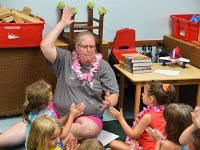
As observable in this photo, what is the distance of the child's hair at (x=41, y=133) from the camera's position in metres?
1.86

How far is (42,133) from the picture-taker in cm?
186

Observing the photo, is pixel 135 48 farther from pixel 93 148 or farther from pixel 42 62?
pixel 93 148

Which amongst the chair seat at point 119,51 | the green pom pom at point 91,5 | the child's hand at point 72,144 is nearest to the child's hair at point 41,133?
the child's hand at point 72,144

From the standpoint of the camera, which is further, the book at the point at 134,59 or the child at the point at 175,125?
the book at the point at 134,59

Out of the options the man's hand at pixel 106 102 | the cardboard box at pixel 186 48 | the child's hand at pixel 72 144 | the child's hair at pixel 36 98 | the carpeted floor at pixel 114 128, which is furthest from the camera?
the cardboard box at pixel 186 48

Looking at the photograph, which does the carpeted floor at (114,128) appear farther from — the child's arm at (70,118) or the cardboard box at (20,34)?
the cardboard box at (20,34)

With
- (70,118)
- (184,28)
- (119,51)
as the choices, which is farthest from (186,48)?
(70,118)

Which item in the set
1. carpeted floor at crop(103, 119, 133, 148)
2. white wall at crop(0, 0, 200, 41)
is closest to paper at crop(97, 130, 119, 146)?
carpeted floor at crop(103, 119, 133, 148)

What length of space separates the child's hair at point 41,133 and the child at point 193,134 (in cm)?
70

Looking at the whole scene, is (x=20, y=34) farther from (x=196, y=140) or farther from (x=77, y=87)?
(x=196, y=140)

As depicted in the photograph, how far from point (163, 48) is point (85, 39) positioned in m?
1.39

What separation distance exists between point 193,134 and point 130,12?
7.80ft

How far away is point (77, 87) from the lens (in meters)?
2.88

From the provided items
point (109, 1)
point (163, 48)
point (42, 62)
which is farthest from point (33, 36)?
point (163, 48)
